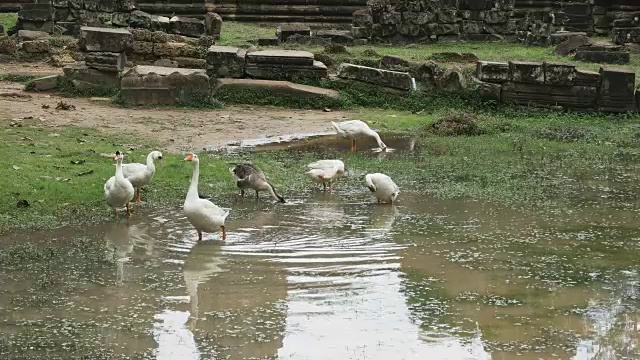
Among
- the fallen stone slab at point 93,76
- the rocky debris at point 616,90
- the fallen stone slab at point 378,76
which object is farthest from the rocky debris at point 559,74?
the fallen stone slab at point 93,76

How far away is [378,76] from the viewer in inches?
677

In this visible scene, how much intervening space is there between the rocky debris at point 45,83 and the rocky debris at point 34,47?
10.9 ft

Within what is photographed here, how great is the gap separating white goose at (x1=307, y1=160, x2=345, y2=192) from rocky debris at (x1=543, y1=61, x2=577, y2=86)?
668 centimetres

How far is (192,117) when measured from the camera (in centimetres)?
1516

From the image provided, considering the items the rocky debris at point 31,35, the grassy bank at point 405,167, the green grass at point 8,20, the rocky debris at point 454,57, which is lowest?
the grassy bank at point 405,167

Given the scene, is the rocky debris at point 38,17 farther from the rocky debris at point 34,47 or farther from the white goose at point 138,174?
the white goose at point 138,174

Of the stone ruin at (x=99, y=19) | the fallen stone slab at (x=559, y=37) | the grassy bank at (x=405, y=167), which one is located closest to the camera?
the grassy bank at (x=405, y=167)

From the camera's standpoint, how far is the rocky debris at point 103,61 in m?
16.8

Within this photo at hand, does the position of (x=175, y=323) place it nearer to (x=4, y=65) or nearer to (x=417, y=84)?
(x=417, y=84)

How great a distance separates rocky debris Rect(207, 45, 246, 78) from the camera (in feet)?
56.0

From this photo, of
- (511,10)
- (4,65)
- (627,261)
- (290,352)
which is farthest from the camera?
(511,10)

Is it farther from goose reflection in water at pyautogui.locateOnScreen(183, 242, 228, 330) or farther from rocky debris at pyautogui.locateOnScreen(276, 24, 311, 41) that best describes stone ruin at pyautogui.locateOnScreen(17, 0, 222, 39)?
goose reflection in water at pyautogui.locateOnScreen(183, 242, 228, 330)

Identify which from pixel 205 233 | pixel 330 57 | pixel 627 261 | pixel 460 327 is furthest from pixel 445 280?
pixel 330 57

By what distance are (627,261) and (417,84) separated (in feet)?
30.6
